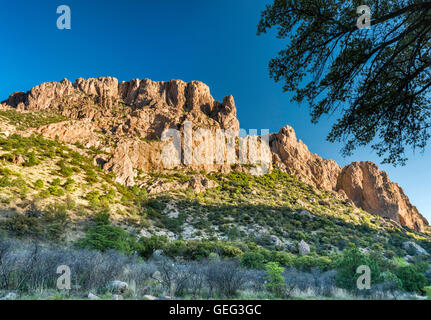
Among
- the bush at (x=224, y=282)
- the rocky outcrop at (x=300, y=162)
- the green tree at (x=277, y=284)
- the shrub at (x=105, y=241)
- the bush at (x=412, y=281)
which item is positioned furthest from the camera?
the rocky outcrop at (x=300, y=162)

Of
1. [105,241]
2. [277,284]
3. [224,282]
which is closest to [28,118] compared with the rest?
[105,241]

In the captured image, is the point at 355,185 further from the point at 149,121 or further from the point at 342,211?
the point at 149,121

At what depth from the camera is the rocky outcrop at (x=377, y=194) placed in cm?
4931

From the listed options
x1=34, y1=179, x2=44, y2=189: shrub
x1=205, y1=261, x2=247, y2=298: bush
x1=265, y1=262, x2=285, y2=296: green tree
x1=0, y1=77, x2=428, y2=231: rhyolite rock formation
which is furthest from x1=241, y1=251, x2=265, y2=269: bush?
x1=0, y1=77, x2=428, y2=231: rhyolite rock formation

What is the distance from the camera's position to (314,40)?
12.3 feet

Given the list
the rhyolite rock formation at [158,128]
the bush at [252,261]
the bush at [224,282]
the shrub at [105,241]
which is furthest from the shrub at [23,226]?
the rhyolite rock formation at [158,128]

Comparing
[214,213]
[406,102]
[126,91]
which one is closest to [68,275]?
[406,102]

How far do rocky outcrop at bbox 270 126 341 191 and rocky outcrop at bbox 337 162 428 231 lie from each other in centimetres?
372

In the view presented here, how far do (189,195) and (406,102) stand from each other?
31671 millimetres

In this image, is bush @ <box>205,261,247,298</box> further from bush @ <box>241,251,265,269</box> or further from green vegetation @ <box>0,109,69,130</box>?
green vegetation @ <box>0,109,69,130</box>

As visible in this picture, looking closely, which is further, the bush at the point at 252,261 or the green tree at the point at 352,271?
the bush at the point at 252,261

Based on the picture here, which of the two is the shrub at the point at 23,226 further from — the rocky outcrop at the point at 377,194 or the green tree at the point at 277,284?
→ the rocky outcrop at the point at 377,194

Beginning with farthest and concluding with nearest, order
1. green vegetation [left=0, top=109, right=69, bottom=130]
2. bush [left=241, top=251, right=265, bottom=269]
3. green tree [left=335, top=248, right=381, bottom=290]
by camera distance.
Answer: green vegetation [left=0, top=109, right=69, bottom=130] → bush [left=241, top=251, right=265, bottom=269] → green tree [left=335, top=248, right=381, bottom=290]

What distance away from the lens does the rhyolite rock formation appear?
3962 centimetres
